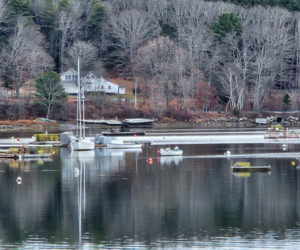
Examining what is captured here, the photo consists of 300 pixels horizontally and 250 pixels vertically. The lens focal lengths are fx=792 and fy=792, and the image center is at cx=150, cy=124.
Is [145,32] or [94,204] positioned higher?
[145,32]

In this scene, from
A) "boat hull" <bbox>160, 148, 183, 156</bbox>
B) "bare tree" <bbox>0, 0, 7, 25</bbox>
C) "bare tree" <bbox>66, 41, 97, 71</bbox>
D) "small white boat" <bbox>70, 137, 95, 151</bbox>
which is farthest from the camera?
"bare tree" <bbox>0, 0, 7, 25</bbox>

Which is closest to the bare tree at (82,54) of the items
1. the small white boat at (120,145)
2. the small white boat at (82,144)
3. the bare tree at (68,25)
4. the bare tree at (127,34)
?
the bare tree at (68,25)

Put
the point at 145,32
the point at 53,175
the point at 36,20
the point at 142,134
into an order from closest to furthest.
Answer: the point at 53,175
the point at 142,134
the point at 145,32
the point at 36,20

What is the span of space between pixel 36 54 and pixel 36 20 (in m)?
20.5

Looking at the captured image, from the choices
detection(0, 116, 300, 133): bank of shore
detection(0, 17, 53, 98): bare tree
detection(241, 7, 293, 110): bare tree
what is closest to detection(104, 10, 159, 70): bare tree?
detection(0, 17, 53, 98): bare tree

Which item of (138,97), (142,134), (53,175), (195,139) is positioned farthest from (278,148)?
(138,97)

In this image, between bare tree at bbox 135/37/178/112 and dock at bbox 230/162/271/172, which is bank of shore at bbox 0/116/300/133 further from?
dock at bbox 230/162/271/172

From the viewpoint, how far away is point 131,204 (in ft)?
142

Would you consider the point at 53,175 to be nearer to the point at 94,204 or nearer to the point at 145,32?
the point at 94,204

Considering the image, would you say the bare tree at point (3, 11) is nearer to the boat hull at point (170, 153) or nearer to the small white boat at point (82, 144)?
the small white boat at point (82, 144)

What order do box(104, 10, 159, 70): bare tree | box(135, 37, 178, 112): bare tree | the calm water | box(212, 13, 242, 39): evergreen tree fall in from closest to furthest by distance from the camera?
the calm water → box(135, 37, 178, 112): bare tree → box(212, 13, 242, 39): evergreen tree → box(104, 10, 159, 70): bare tree

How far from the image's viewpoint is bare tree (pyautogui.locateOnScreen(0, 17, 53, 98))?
4537 inches

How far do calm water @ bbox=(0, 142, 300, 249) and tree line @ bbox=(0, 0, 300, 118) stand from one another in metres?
56.7

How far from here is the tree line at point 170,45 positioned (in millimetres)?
120188
